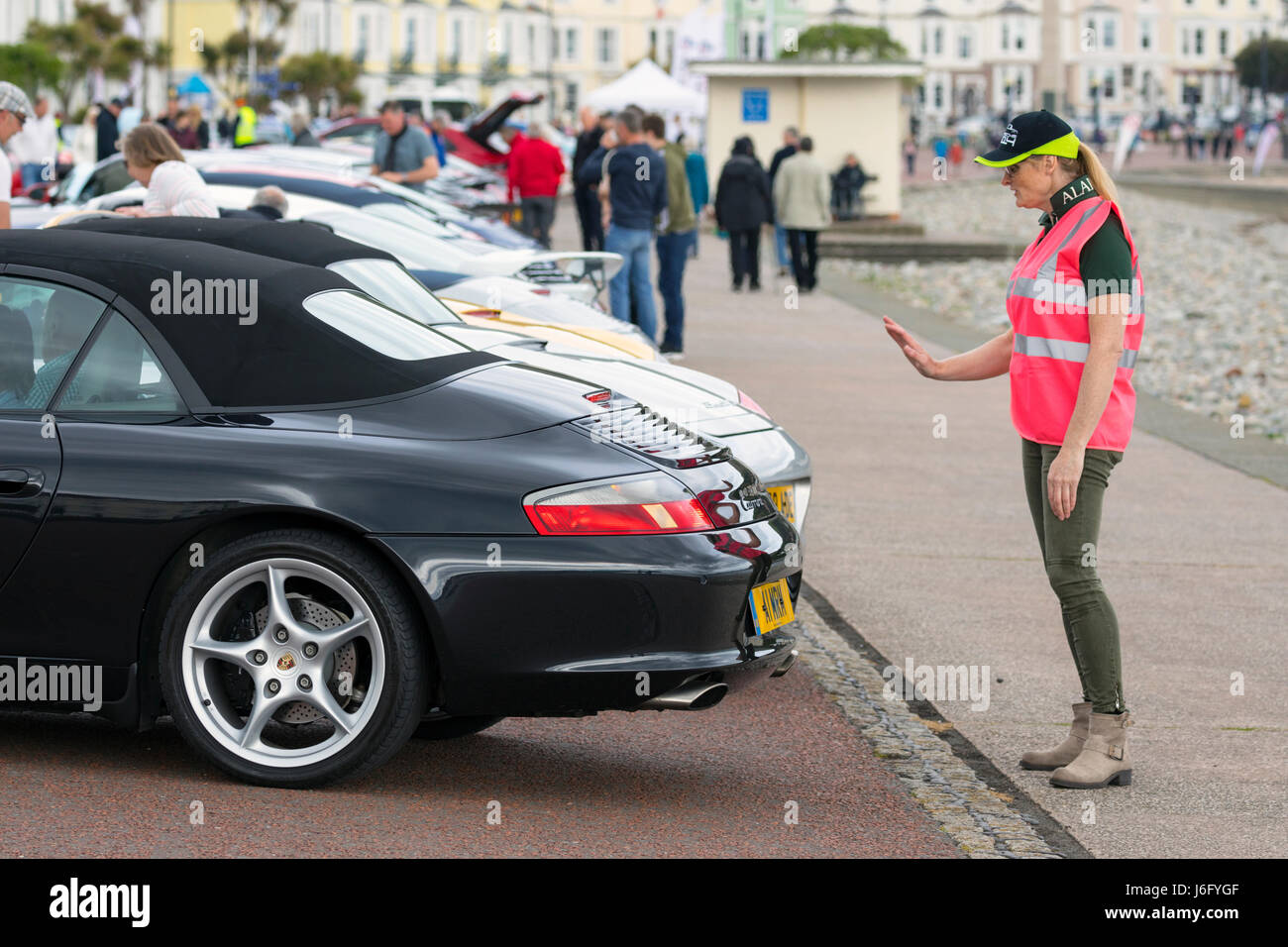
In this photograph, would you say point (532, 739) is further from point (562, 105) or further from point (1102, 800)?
point (562, 105)

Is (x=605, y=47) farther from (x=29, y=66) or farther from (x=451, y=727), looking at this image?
(x=451, y=727)

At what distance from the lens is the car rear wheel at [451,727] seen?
5441 millimetres

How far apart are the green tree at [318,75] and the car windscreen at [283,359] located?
86892 mm

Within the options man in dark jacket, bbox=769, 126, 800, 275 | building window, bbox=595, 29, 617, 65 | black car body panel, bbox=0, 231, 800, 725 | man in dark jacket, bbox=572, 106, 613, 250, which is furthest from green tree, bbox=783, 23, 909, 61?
black car body panel, bbox=0, 231, 800, 725

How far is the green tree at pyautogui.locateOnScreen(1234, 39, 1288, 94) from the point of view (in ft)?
421

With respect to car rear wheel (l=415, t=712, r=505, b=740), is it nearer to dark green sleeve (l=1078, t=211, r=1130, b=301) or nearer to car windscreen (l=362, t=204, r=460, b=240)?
dark green sleeve (l=1078, t=211, r=1130, b=301)

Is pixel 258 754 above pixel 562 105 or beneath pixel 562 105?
beneath

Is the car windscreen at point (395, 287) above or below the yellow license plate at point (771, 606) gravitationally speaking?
above

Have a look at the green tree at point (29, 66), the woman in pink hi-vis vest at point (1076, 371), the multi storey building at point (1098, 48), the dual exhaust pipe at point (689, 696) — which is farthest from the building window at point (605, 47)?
the dual exhaust pipe at point (689, 696)

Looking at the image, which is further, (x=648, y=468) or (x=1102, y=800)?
(x=1102, y=800)

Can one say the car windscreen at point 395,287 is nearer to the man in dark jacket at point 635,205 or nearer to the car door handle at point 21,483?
the car door handle at point 21,483
